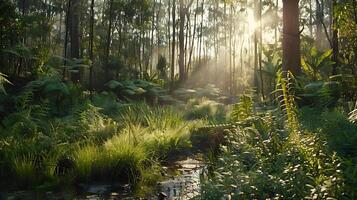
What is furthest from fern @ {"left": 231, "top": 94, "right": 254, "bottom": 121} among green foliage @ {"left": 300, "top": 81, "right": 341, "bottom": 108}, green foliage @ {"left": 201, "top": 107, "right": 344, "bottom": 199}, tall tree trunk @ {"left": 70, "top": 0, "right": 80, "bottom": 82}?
tall tree trunk @ {"left": 70, "top": 0, "right": 80, "bottom": 82}

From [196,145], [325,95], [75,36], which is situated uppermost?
[75,36]

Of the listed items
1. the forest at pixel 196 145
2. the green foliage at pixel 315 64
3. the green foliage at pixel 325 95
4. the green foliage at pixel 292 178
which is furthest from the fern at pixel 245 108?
the green foliage at pixel 315 64

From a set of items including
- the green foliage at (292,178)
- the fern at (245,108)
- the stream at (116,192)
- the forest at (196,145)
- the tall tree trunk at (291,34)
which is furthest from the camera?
the tall tree trunk at (291,34)

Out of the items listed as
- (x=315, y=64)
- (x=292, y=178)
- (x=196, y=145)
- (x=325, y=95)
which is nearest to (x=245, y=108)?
Result: (x=196, y=145)

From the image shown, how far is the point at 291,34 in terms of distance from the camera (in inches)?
351

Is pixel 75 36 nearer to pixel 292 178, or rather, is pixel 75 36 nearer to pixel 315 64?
pixel 315 64

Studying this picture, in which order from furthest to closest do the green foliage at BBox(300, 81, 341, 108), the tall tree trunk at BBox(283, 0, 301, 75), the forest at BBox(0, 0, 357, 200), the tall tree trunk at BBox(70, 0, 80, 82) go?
1. the tall tree trunk at BBox(70, 0, 80, 82)
2. the green foliage at BBox(300, 81, 341, 108)
3. the tall tree trunk at BBox(283, 0, 301, 75)
4. the forest at BBox(0, 0, 357, 200)

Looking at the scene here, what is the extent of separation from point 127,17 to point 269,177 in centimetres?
2650

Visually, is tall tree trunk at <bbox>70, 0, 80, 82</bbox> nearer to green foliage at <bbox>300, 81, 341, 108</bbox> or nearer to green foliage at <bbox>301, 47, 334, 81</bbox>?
green foliage at <bbox>301, 47, 334, 81</bbox>

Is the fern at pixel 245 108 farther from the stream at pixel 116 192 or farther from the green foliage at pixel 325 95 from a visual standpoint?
the green foliage at pixel 325 95

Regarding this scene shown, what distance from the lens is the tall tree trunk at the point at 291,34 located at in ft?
29.0

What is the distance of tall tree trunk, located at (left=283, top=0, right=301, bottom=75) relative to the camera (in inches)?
348

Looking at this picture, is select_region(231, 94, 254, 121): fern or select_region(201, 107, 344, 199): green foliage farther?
select_region(231, 94, 254, 121): fern

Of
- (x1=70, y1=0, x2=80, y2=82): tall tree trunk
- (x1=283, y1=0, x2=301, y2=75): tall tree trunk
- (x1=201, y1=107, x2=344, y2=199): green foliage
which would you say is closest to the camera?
(x1=201, y1=107, x2=344, y2=199): green foliage
